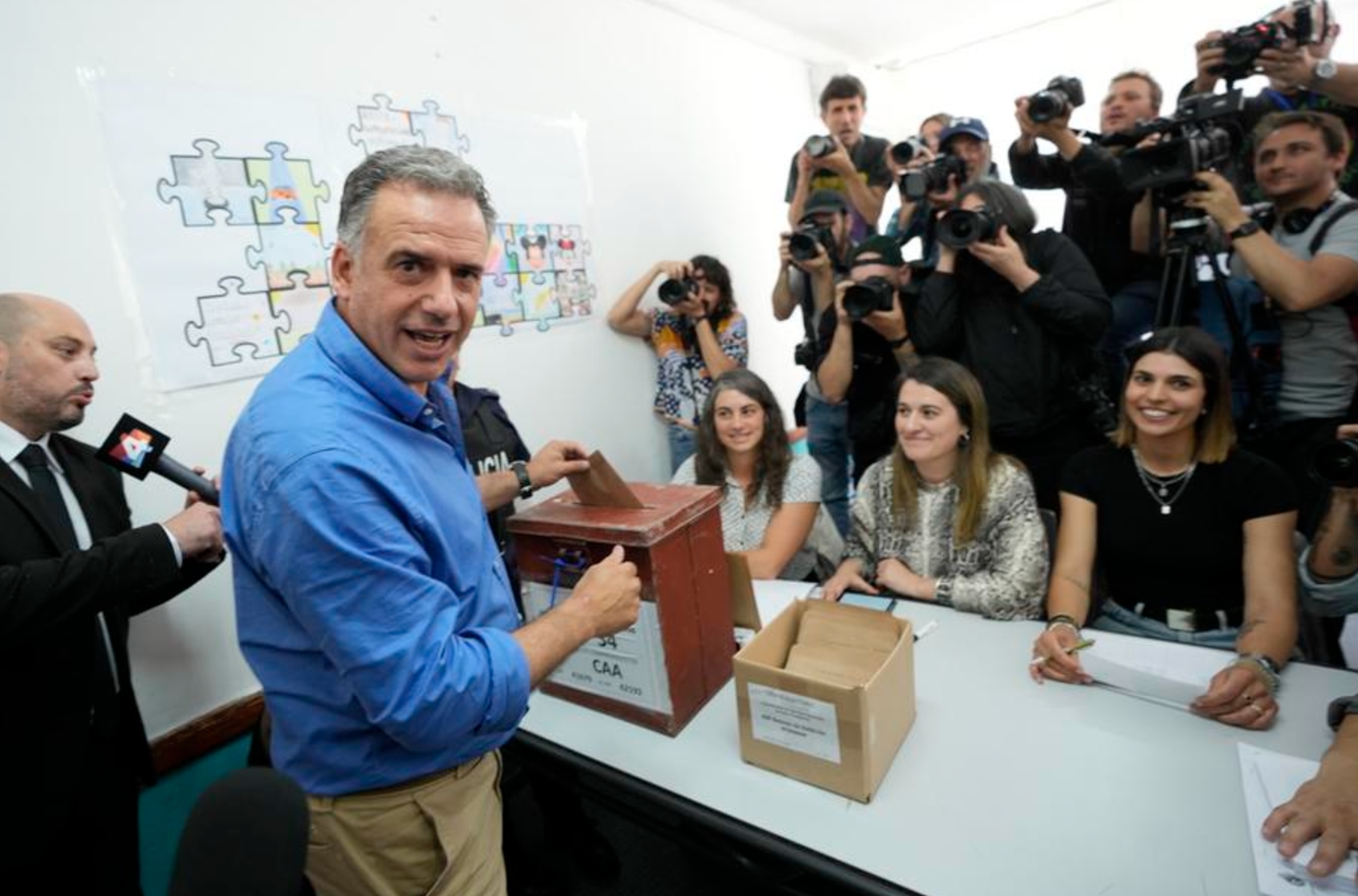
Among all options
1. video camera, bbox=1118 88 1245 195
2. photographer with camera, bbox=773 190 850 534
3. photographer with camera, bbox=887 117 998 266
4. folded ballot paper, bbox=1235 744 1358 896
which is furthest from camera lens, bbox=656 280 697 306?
folded ballot paper, bbox=1235 744 1358 896

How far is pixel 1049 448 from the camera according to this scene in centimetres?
207

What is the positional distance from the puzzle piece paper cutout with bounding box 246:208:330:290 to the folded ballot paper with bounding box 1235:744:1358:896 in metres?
2.33

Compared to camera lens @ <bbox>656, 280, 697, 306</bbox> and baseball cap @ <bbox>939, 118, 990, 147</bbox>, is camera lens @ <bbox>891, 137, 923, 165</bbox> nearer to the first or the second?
baseball cap @ <bbox>939, 118, 990, 147</bbox>

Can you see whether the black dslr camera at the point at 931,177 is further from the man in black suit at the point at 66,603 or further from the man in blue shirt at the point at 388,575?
the man in black suit at the point at 66,603

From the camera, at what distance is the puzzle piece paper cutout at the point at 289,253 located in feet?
6.18

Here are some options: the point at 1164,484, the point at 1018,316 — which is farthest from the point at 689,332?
the point at 1164,484

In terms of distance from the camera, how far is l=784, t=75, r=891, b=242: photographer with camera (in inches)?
108

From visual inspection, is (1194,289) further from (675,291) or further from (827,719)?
(827,719)

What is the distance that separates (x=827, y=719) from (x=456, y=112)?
7.36 feet

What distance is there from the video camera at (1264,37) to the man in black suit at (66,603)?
284cm

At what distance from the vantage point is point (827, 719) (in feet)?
3.23

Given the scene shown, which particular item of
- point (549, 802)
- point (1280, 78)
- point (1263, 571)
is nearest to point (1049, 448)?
point (1263, 571)

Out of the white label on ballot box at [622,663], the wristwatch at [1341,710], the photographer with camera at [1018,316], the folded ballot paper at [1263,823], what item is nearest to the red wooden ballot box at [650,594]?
the white label on ballot box at [622,663]

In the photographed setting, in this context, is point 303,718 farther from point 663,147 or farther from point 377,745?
point 663,147
